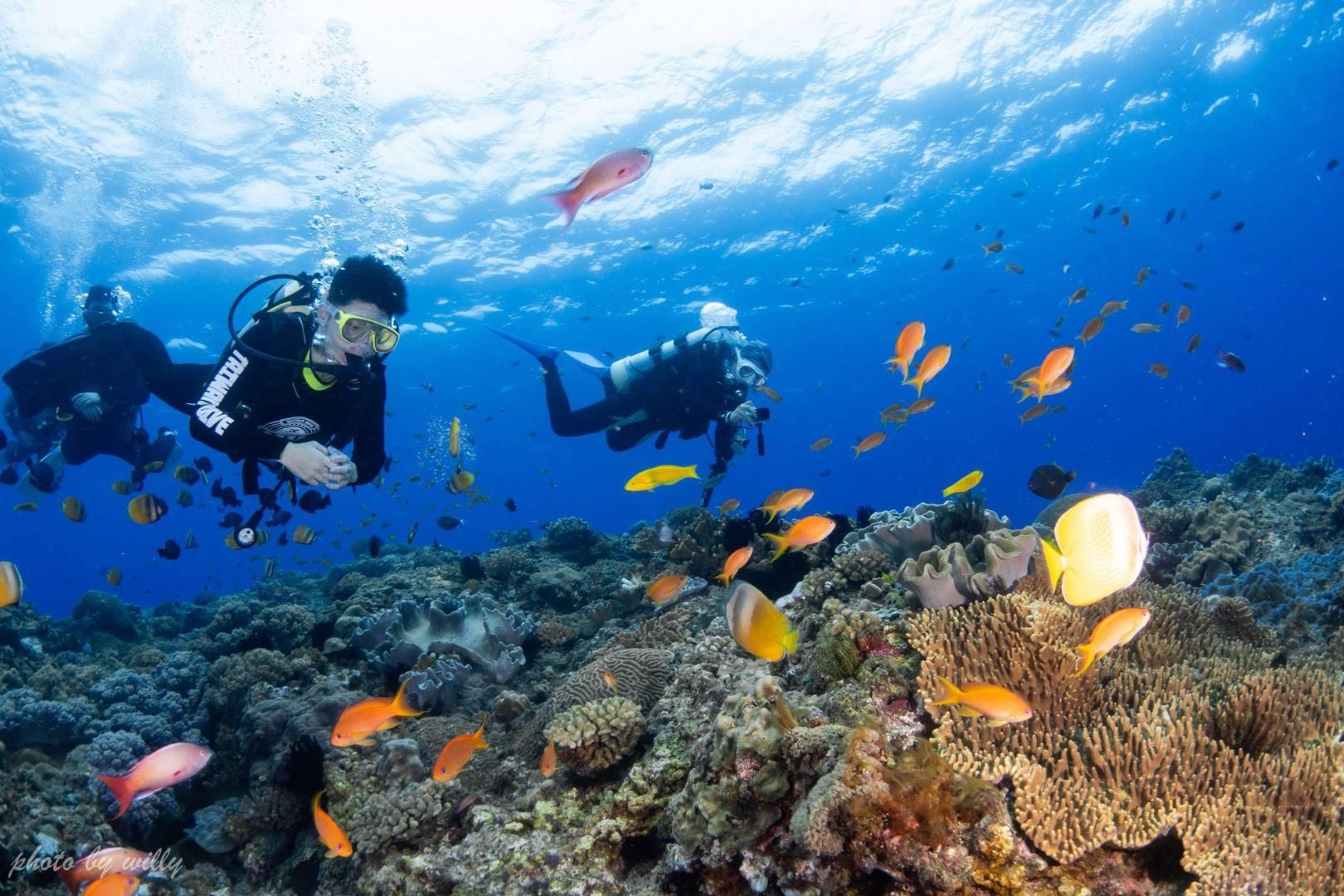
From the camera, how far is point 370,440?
270 inches

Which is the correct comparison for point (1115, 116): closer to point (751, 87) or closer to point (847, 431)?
point (751, 87)

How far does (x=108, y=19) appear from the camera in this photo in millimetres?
16172

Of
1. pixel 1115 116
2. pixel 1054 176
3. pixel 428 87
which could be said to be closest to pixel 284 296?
pixel 428 87

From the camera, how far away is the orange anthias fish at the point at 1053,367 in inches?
226

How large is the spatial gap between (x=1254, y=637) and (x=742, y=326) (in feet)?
136

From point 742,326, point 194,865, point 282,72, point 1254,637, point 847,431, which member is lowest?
point 194,865

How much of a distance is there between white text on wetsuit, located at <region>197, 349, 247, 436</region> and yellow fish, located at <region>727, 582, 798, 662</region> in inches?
198

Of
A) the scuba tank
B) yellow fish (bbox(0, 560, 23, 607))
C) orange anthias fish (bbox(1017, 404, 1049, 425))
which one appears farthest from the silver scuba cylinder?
yellow fish (bbox(0, 560, 23, 607))

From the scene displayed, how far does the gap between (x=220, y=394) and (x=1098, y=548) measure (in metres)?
6.63

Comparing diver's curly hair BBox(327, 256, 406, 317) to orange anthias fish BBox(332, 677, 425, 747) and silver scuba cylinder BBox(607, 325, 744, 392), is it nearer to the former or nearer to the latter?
orange anthias fish BBox(332, 677, 425, 747)

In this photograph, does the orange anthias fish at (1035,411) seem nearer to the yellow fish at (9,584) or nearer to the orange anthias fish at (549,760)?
the orange anthias fish at (549,760)

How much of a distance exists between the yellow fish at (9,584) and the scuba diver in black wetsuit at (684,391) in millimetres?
6834

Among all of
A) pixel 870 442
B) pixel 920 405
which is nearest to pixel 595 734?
pixel 870 442

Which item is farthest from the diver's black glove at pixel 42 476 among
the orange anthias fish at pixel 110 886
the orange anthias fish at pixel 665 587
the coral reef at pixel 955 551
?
the coral reef at pixel 955 551
